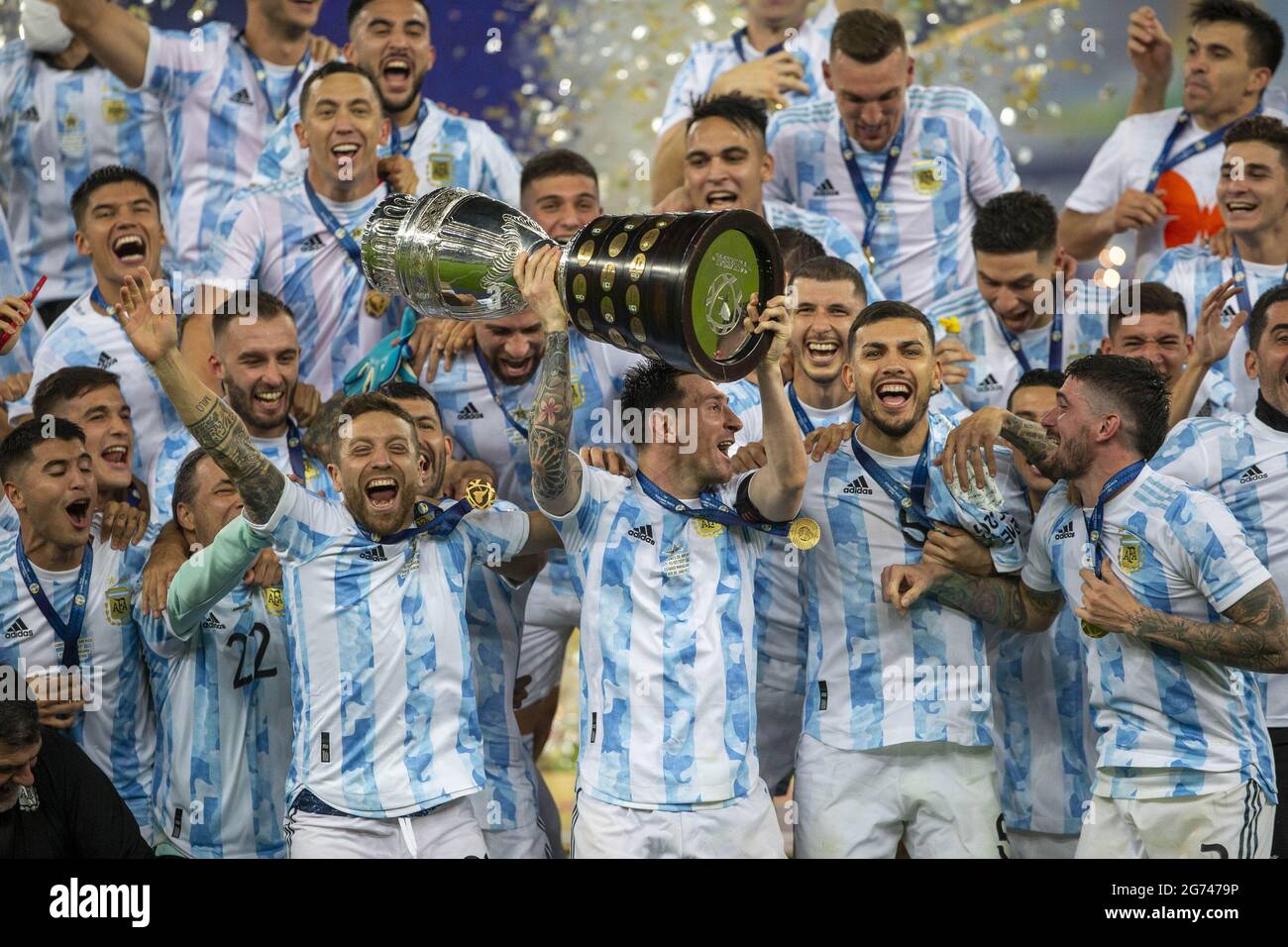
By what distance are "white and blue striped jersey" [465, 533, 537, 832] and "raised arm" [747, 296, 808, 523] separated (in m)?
0.98

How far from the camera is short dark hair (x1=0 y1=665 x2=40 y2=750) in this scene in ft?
14.4

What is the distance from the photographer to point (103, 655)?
502 centimetres

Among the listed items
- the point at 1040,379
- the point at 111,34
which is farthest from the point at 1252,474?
the point at 111,34

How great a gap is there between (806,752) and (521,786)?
0.90m

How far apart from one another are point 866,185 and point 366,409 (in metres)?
2.52

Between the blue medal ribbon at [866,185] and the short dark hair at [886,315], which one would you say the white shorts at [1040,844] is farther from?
the blue medal ribbon at [866,185]

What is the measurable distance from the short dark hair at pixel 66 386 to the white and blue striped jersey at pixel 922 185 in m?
2.65

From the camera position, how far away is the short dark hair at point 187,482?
16.2ft

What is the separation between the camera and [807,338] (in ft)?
16.6

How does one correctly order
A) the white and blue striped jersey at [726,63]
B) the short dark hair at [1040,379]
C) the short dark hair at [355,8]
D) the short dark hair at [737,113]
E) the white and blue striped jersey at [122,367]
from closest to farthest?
1. the short dark hair at [1040,379]
2. the white and blue striped jersey at [122,367]
3. the short dark hair at [737,113]
4. the short dark hair at [355,8]
5. the white and blue striped jersey at [726,63]

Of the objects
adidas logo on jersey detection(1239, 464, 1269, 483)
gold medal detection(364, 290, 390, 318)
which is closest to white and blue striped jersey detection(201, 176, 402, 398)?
gold medal detection(364, 290, 390, 318)

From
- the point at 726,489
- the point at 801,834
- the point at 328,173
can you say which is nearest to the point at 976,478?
the point at 726,489

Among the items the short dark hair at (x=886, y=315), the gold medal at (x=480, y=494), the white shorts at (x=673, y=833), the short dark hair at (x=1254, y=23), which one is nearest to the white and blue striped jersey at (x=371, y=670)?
the gold medal at (x=480, y=494)
